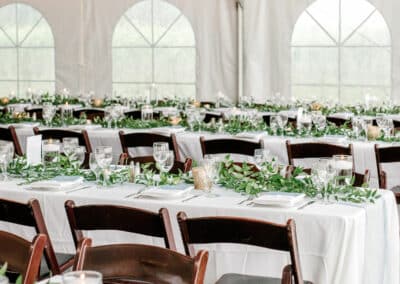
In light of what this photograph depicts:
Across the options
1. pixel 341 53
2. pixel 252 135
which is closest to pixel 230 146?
pixel 252 135

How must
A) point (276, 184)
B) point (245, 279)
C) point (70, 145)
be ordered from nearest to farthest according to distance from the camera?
point (245, 279)
point (276, 184)
point (70, 145)

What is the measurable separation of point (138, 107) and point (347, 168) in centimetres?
707

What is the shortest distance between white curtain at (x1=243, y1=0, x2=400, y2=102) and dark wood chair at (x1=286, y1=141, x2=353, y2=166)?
688cm

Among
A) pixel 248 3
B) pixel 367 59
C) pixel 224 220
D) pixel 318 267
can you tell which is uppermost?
pixel 248 3

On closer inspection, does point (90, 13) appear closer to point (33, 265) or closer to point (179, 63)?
point (179, 63)

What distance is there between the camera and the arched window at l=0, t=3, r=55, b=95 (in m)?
15.5

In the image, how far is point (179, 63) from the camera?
14.5m

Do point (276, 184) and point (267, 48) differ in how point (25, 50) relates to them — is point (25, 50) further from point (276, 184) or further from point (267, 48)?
point (276, 184)

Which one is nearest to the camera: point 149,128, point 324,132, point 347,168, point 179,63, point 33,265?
point 33,265

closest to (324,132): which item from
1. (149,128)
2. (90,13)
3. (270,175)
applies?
(149,128)

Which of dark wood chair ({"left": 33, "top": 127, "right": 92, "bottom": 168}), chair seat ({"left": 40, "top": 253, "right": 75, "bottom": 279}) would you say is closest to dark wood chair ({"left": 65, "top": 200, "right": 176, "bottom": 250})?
chair seat ({"left": 40, "top": 253, "right": 75, "bottom": 279})

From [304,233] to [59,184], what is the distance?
4.86 ft

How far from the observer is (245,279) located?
409 cm

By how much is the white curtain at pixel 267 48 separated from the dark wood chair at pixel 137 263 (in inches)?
412
